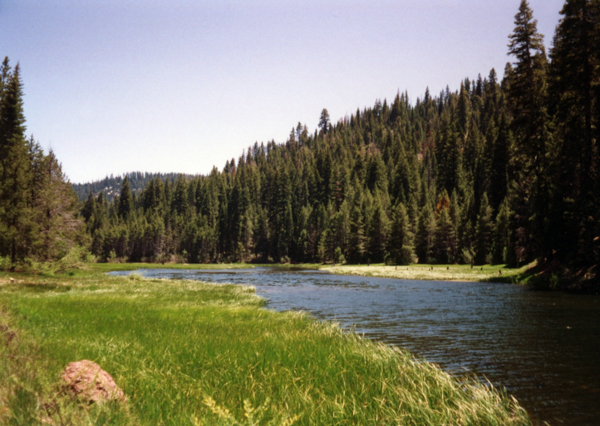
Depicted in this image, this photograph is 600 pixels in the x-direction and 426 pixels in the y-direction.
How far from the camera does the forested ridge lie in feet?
111

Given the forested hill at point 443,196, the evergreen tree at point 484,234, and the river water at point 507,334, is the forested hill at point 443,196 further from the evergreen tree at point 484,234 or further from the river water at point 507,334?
the river water at point 507,334

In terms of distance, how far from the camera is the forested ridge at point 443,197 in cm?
3391

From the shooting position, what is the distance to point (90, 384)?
6.26 m

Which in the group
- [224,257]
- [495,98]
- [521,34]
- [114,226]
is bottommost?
[224,257]

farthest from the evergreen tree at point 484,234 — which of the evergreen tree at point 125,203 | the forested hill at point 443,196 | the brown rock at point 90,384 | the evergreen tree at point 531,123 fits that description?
the evergreen tree at point 125,203

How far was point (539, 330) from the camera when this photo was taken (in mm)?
18203

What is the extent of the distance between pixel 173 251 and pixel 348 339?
144 m

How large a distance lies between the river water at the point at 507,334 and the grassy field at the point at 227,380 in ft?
5.79

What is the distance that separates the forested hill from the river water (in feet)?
37.5

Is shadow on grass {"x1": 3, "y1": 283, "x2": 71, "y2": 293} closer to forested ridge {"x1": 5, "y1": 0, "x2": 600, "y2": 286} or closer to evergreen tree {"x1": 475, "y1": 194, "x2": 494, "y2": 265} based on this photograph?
forested ridge {"x1": 5, "y1": 0, "x2": 600, "y2": 286}

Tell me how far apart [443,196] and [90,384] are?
98610 mm

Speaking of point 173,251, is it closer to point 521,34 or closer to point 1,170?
point 1,170

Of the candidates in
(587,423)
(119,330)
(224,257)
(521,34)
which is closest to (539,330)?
(587,423)

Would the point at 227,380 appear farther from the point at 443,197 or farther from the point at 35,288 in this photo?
the point at 443,197
